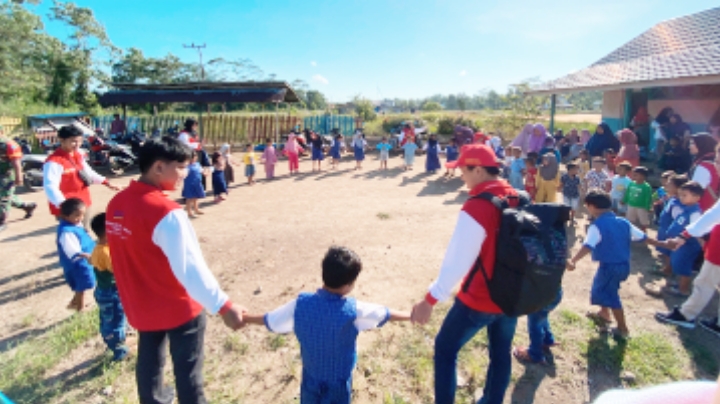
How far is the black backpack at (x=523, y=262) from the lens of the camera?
196cm

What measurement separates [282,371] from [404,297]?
165cm

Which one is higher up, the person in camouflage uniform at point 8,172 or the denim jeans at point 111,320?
the person in camouflage uniform at point 8,172

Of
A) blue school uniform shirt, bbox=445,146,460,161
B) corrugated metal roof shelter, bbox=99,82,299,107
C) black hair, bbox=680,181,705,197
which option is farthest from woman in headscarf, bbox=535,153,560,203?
corrugated metal roof shelter, bbox=99,82,299,107

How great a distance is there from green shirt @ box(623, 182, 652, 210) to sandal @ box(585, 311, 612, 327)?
2.74 metres

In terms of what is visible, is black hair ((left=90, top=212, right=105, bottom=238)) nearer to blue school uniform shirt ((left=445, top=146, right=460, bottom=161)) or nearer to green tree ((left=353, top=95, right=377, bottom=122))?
blue school uniform shirt ((left=445, top=146, right=460, bottom=161))

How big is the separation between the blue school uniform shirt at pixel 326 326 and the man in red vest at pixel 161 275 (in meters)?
0.34

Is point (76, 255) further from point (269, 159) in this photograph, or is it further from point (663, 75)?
point (663, 75)

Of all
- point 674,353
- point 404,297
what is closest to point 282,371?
point 404,297

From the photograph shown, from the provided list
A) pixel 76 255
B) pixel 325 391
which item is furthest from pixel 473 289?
pixel 76 255

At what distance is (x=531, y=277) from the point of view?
78.4 inches

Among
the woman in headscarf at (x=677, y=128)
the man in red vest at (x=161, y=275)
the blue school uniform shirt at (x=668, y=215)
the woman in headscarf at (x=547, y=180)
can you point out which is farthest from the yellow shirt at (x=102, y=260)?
the woman in headscarf at (x=677, y=128)

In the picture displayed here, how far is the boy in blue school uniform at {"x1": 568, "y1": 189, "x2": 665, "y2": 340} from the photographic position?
3.32 metres

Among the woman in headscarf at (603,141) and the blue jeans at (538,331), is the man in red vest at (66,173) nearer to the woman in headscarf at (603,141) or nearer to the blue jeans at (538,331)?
the blue jeans at (538,331)

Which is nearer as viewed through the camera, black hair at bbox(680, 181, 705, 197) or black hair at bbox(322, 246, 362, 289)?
black hair at bbox(322, 246, 362, 289)
